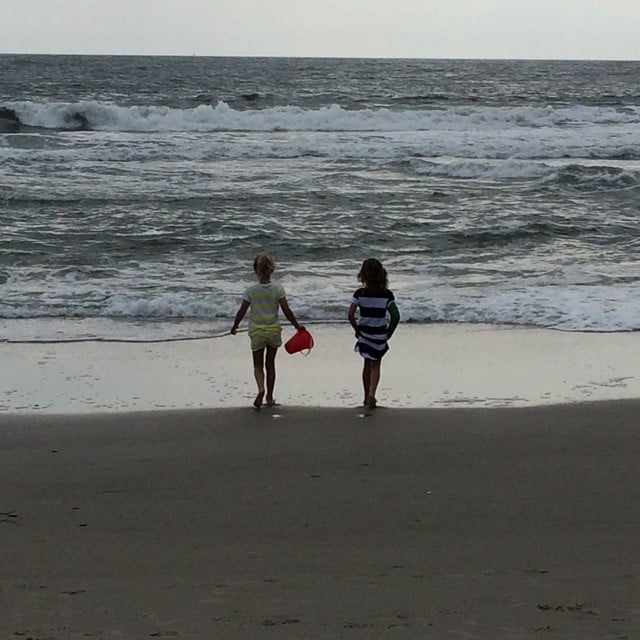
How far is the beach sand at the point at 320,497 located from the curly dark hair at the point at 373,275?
771 mm

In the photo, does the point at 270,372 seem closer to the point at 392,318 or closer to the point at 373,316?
the point at 373,316

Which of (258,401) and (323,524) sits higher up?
(258,401)

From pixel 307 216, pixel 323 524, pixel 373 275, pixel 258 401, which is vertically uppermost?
pixel 307 216

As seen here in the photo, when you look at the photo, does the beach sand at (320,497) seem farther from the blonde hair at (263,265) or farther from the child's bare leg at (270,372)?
the blonde hair at (263,265)

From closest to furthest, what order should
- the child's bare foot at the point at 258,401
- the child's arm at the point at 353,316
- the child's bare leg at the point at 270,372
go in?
1. the child's bare foot at the point at 258,401
2. the child's bare leg at the point at 270,372
3. the child's arm at the point at 353,316

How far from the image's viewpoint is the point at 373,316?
291 inches

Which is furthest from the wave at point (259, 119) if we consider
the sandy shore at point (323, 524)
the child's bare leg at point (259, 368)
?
the sandy shore at point (323, 524)

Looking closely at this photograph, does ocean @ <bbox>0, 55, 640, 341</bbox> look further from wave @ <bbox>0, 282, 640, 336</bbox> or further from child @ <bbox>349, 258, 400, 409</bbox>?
child @ <bbox>349, 258, 400, 409</bbox>

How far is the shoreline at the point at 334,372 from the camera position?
7.27 metres

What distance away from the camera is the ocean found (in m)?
10.5

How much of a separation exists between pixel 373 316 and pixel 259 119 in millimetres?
34021

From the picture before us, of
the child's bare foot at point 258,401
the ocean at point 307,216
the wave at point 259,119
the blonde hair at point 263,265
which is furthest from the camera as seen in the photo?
the wave at point 259,119

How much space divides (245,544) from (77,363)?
4409mm

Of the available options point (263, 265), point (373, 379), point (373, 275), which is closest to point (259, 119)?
point (263, 265)
